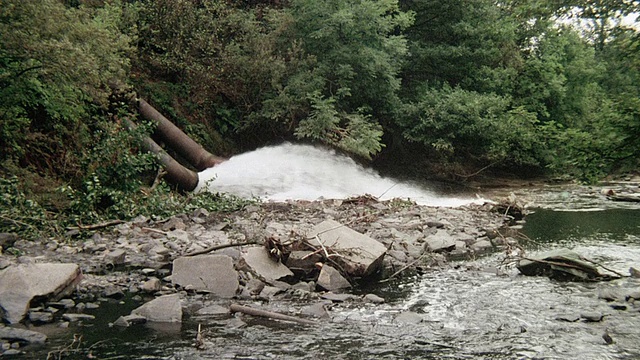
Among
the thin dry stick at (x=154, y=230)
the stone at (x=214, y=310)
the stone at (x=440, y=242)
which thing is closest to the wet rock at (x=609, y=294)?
the stone at (x=440, y=242)

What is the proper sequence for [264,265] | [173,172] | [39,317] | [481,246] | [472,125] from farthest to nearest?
1. [472,125]
2. [173,172]
3. [481,246]
4. [264,265]
5. [39,317]

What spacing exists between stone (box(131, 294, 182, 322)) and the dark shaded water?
0.17 m

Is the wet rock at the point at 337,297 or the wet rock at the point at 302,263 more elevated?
the wet rock at the point at 302,263

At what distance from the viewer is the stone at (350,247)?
25.3 feet

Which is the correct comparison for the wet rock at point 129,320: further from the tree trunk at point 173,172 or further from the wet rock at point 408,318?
the tree trunk at point 173,172

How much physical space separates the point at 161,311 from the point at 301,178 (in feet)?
38.2

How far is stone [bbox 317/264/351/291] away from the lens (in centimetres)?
726

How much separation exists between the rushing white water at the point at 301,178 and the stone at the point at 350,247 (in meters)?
6.26

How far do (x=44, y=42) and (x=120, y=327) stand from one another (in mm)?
5688

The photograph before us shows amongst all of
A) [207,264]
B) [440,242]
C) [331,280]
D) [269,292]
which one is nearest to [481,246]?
[440,242]

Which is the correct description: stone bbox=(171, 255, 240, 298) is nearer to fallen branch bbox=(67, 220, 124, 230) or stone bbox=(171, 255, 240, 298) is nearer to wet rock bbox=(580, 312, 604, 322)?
fallen branch bbox=(67, 220, 124, 230)

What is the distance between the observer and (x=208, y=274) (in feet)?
23.0

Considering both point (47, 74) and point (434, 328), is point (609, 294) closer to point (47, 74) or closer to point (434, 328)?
point (434, 328)

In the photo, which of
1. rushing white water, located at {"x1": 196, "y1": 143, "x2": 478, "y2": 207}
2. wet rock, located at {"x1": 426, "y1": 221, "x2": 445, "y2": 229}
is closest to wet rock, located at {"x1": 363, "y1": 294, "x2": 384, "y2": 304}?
wet rock, located at {"x1": 426, "y1": 221, "x2": 445, "y2": 229}
